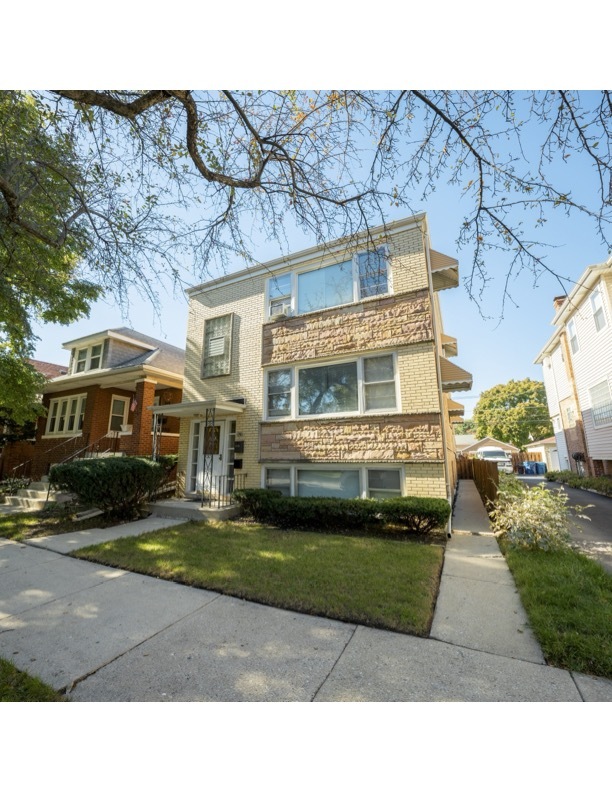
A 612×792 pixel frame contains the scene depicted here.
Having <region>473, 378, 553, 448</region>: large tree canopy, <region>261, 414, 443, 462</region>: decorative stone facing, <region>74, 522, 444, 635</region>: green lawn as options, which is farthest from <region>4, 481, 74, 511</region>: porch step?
<region>473, 378, 553, 448</region>: large tree canopy

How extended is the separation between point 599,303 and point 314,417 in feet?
44.0

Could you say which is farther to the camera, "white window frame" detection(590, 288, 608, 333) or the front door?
"white window frame" detection(590, 288, 608, 333)

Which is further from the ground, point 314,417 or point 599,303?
point 599,303

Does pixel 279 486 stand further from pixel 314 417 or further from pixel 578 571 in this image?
pixel 578 571

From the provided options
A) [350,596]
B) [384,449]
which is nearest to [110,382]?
[384,449]

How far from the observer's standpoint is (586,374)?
16.4m

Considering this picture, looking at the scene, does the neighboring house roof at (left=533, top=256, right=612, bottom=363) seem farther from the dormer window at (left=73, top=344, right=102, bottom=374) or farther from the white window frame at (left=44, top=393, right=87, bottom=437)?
the white window frame at (left=44, top=393, right=87, bottom=437)

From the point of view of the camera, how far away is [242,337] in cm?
1155

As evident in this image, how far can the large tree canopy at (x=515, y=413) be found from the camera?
45875 millimetres

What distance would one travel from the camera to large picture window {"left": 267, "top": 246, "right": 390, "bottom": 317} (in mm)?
9594

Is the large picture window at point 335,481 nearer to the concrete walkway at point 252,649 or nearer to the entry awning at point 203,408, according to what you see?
the entry awning at point 203,408

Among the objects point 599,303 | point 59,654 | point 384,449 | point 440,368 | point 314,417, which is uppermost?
point 599,303

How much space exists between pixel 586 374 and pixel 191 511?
18.6 m

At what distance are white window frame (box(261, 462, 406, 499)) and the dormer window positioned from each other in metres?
10.4
